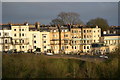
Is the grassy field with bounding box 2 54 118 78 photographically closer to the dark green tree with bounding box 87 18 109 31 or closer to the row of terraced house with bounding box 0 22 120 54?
the row of terraced house with bounding box 0 22 120 54

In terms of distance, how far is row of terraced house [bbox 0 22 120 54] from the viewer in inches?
1223

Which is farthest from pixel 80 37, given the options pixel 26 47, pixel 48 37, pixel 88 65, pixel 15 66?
pixel 15 66

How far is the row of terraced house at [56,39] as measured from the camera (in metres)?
31.1

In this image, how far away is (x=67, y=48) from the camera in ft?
107

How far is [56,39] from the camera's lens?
1289 inches

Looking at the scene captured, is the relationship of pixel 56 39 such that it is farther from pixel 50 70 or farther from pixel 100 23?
pixel 50 70

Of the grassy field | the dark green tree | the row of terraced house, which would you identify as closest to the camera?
the grassy field

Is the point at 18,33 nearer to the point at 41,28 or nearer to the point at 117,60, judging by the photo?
the point at 41,28

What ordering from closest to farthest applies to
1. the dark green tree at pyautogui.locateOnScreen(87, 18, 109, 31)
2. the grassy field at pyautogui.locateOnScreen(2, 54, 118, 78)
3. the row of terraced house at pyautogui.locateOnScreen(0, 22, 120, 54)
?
1. the grassy field at pyautogui.locateOnScreen(2, 54, 118, 78)
2. the row of terraced house at pyautogui.locateOnScreen(0, 22, 120, 54)
3. the dark green tree at pyautogui.locateOnScreen(87, 18, 109, 31)

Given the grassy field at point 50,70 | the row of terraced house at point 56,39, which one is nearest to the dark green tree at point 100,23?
the row of terraced house at point 56,39

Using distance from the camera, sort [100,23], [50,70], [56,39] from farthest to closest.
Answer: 1. [100,23]
2. [56,39]
3. [50,70]

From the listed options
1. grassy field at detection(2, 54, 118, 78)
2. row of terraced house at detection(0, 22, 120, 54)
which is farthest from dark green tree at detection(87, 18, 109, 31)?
grassy field at detection(2, 54, 118, 78)

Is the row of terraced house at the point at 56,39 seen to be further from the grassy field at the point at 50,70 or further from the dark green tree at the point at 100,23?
Answer: the grassy field at the point at 50,70

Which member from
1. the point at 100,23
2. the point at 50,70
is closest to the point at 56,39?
the point at 100,23
